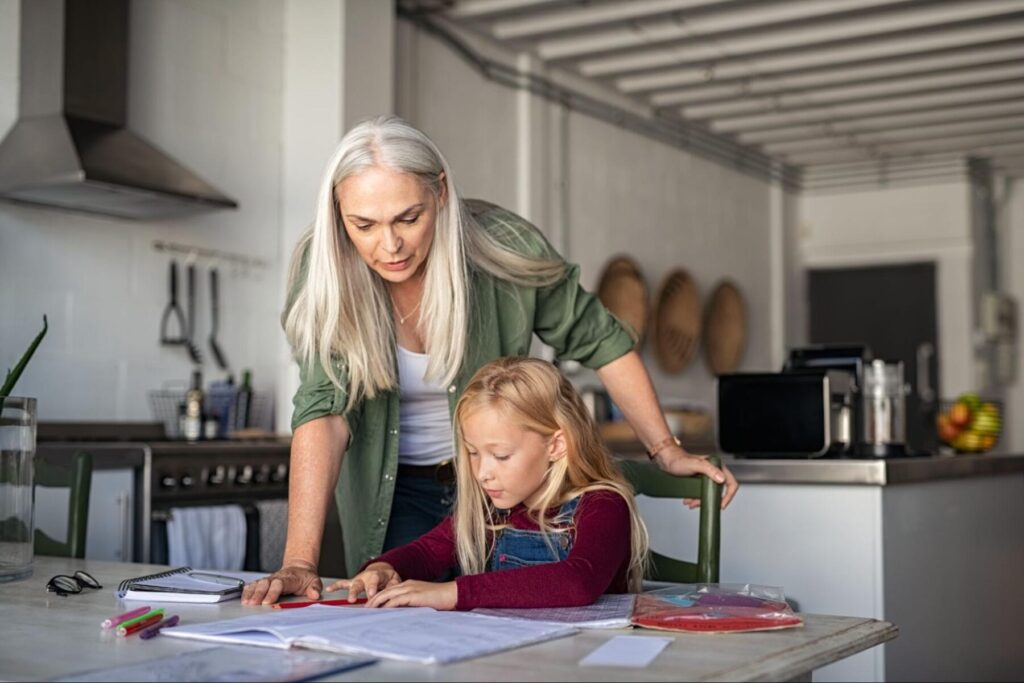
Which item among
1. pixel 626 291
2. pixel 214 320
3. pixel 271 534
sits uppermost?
pixel 626 291

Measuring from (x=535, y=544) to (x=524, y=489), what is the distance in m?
0.08

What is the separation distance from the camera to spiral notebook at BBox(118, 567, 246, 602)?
1559 millimetres

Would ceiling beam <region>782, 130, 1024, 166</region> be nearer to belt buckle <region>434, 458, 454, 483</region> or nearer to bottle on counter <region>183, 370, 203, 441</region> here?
bottle on counter <region>183, 370, 203, 441</region>

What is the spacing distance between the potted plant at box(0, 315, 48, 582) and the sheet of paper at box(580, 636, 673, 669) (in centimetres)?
93

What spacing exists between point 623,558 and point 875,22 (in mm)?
4191

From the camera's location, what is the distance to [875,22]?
17.3 feet

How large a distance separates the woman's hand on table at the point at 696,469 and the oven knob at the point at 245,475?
193cm

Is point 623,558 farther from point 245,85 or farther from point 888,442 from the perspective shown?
point 245,85

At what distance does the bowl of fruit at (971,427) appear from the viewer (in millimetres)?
3977

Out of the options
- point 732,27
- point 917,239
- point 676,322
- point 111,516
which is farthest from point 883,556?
point 917,239

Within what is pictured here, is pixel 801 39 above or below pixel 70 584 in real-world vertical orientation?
above

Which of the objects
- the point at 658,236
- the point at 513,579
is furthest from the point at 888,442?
the point at 658,236

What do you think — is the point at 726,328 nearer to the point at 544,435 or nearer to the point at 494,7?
the point at 494,7

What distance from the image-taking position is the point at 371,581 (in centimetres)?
158
